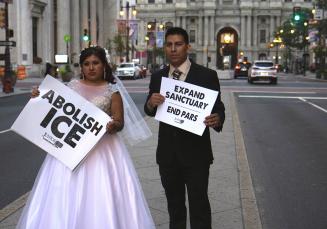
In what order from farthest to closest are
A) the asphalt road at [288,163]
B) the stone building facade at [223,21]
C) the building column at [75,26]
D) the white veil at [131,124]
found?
the stone building facade at [223,21]
the building column at [75,26]
the asphalt road at [288,163]
the white veil at [131,124]

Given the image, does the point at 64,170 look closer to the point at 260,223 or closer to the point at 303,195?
the point at 260,223

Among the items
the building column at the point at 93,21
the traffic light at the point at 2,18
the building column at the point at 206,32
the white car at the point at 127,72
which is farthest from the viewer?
the building column at the point at 206,32

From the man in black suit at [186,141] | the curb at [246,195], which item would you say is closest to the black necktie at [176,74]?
the man in black suit at [186,141]

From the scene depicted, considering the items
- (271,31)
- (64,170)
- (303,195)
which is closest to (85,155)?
(64,170)

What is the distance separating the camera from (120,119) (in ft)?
15.4

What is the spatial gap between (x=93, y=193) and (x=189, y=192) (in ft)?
2.75

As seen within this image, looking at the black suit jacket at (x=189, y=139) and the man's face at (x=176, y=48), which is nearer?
the man's face at (x=176, y=48)

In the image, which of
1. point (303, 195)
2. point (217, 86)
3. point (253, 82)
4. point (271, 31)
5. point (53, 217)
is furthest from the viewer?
point (271, 31)

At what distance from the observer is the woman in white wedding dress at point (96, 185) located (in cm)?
450

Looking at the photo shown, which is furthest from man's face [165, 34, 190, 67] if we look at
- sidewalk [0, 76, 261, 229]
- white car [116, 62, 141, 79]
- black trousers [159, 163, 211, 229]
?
white car [116, 62, 141, 79]

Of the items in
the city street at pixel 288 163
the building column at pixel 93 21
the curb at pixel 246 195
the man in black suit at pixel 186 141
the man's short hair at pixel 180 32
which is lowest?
the city street at pixel 288 163

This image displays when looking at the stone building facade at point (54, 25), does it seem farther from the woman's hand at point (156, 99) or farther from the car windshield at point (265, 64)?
the woman's hand at point (156, 99)

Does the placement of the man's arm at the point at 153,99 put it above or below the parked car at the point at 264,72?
above

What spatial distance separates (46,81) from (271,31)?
466 ft
